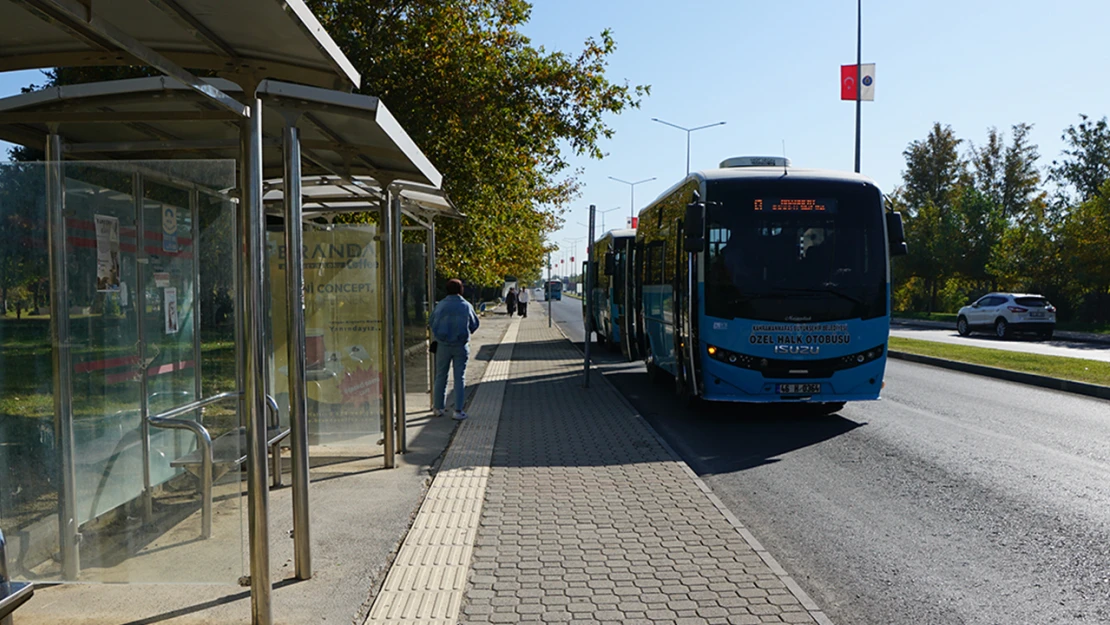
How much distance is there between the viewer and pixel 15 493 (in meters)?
5.03

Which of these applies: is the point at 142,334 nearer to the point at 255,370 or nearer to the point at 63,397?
the point at 63,397

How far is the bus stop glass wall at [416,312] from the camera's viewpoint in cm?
1257

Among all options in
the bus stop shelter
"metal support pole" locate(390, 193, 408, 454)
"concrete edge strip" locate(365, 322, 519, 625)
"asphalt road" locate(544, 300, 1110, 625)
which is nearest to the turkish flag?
"asphalt road" locate(544, 300, 1110, 625)

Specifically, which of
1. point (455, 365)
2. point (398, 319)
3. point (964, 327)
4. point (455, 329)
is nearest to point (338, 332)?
point (398, 319)

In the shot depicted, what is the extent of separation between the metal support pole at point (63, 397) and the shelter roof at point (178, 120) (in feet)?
1.15

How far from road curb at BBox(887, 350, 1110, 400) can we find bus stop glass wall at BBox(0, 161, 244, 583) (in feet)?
47.1

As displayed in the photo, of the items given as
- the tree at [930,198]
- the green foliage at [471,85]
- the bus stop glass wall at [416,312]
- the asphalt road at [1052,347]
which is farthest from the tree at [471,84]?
the tree at [930,198]

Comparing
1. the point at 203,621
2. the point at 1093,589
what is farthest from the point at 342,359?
the point at 1093,589

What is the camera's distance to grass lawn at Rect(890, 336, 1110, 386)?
695 inches

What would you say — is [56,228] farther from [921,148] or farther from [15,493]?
[921,148]

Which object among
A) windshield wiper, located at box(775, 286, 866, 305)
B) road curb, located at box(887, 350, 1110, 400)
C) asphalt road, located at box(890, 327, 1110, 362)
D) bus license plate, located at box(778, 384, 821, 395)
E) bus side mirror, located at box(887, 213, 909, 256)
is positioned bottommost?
asphalt road, located at box(890, 327, 1110, 362)

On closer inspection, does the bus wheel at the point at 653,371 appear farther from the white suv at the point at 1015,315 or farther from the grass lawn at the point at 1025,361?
the white suv at the point at 1015,315

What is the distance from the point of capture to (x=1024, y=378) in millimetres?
18094

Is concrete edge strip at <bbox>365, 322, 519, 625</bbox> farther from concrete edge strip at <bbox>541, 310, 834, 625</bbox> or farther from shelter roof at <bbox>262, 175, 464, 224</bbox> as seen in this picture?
shelter roof at <bbox>262, 175, 464, 224</bbox>
